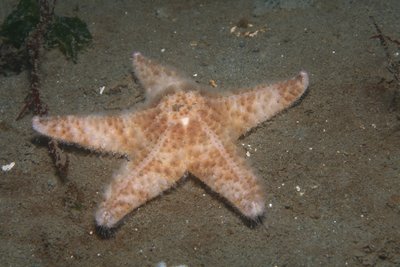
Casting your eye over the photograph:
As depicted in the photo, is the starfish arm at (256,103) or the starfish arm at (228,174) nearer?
the starfish arm at (228,174)

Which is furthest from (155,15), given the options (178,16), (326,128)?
(326,128)

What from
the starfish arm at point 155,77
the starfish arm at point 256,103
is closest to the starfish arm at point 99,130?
the starfish arm at point 155,77

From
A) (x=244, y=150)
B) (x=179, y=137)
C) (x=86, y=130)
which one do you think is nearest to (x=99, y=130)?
(x=86, y=130)

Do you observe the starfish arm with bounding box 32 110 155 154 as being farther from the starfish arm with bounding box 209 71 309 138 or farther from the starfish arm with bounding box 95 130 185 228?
the starfish arm with bounding box 209 71 309 138

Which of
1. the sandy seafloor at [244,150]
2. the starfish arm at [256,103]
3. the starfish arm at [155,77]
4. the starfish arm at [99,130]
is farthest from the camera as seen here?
the starfish arm at [155,77]

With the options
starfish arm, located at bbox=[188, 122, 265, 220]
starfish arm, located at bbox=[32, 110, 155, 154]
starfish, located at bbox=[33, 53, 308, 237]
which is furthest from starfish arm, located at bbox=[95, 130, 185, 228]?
starfish arm, located at bbox=[32, 110, 155, 154]

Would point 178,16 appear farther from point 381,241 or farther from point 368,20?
point 381,241

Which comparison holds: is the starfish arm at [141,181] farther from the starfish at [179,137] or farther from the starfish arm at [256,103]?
the starfish arm at [256,103]
